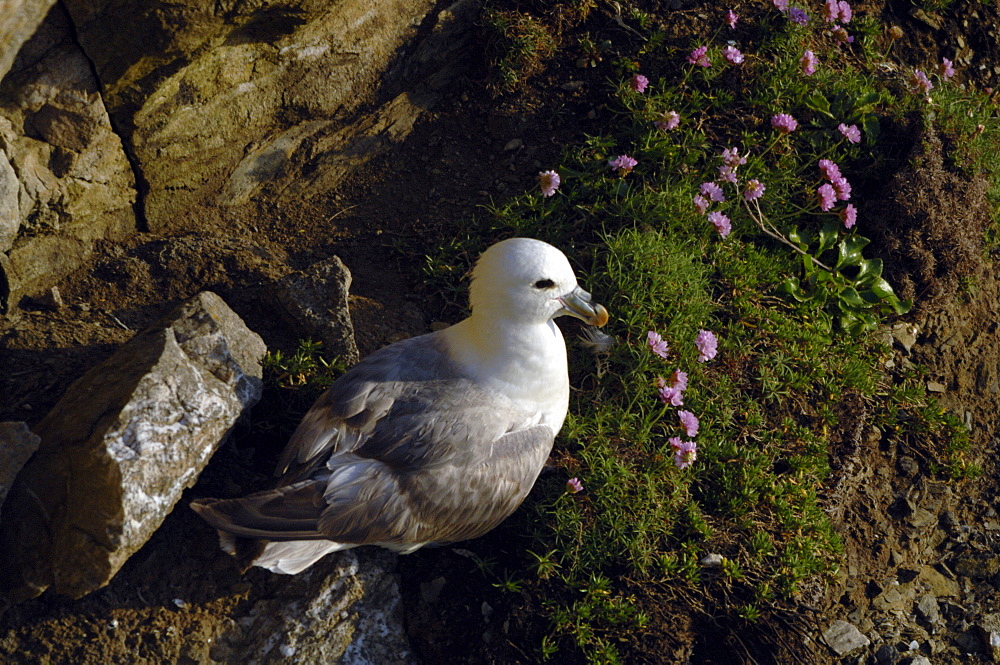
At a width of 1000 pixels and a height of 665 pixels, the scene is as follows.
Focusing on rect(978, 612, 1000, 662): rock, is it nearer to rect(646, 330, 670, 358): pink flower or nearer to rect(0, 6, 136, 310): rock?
rect(646, 330, 670, 358): pink flower

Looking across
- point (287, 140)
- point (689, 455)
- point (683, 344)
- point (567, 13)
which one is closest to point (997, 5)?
point (567, 13)

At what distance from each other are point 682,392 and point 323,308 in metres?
1.59

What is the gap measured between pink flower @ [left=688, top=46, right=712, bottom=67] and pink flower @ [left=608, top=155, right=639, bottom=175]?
28.9 inches

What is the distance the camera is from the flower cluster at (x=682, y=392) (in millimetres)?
3463

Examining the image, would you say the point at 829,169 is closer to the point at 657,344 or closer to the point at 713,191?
the point at 713,191

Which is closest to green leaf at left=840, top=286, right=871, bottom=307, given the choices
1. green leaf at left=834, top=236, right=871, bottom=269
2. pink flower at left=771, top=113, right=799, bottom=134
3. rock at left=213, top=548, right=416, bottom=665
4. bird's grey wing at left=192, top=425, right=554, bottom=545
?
green leaf at left=834, top=236, right=871, bottom=269

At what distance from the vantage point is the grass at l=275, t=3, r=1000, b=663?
10.8ft

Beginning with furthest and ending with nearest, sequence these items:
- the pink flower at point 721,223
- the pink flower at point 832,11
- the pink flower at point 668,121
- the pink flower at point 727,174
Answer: the pink flower at point 832,11
the pink flower at point 668,121
the pink flower at point 727,174
the pink flower at point 721,223

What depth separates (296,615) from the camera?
10.1ft

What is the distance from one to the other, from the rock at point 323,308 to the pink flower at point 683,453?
1.40m

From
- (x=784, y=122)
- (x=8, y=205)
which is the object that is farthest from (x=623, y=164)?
(x=8, y=205)

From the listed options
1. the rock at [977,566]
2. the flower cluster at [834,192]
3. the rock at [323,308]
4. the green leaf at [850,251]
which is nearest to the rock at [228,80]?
the rock at [323,308]

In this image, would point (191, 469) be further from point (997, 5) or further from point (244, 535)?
point (997, 5)

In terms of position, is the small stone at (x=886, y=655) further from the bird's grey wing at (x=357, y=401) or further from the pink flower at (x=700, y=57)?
the pink flower at (x=700, y=57)
